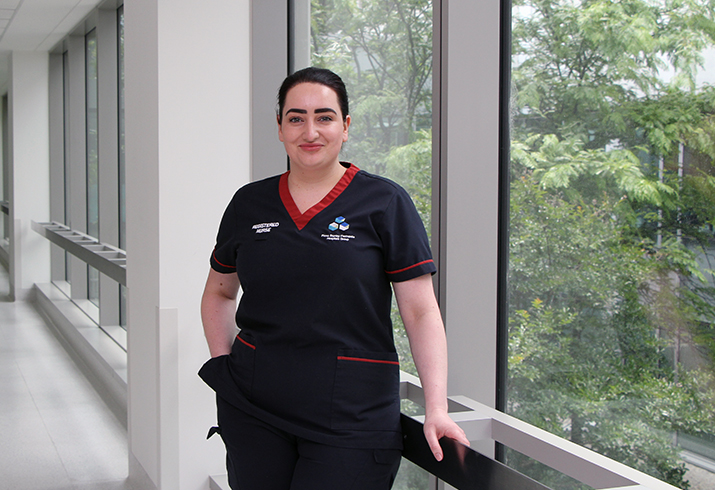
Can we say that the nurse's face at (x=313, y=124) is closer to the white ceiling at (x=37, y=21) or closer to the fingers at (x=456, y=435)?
the fingers at (x=456, y=435)

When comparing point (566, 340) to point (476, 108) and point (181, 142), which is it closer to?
point (476, 108)

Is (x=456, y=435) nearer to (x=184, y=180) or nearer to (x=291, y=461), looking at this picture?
(x=291, y=461)

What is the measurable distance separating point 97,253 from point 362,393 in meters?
4.05

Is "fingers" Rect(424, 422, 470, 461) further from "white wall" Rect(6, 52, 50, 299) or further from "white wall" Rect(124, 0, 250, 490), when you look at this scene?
"white wall" Rect(6, 52, 50, 299)

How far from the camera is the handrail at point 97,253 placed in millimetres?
4613

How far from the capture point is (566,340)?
1.95 metres

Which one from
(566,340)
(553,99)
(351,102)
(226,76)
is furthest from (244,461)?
(226,76)

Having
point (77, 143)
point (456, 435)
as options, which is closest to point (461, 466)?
point (456, 435)

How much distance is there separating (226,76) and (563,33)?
74.6 inches

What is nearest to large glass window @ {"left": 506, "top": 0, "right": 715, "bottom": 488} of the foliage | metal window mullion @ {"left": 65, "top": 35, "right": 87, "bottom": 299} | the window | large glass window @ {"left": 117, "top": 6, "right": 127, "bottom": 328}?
the foliage

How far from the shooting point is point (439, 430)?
1.53 meters

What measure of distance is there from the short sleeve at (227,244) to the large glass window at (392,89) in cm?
86

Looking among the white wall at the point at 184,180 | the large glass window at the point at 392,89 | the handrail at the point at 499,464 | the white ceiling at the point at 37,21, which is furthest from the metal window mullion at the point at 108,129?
the handrail at the point at 499,464

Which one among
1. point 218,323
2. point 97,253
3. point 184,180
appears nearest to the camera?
point 218,323
